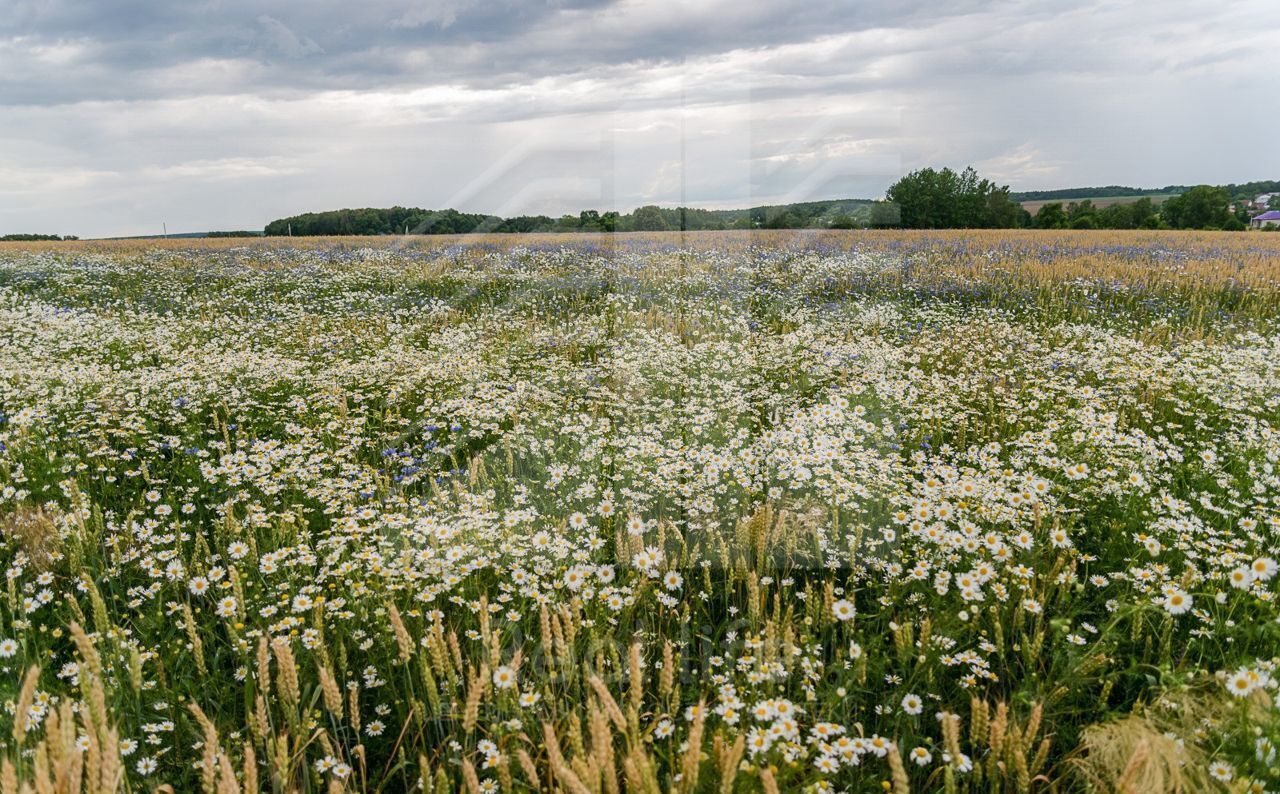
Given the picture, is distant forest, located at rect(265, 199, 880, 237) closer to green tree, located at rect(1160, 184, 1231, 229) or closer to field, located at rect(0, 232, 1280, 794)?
field, located at rect(0, 232, 1280, 794)

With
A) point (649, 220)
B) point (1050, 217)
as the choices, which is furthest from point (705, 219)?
point (1050, 217)

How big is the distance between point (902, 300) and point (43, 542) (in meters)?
12.2

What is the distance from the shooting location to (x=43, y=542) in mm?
3922

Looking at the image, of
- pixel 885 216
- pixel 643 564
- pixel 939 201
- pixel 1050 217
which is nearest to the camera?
pixel 643 564

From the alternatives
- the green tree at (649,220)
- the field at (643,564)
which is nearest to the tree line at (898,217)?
the green tree at (649,220)

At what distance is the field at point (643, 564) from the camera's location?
233 cm

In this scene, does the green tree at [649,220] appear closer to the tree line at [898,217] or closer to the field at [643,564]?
the tree line at [898,217]

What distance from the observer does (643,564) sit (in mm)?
3285

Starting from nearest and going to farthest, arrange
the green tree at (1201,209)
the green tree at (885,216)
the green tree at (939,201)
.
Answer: the green tree at (885,216) < the green tree at (939,201) < the green tree at (1201,209)

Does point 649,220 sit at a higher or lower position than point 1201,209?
lower

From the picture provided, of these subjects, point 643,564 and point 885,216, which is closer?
point 643,564

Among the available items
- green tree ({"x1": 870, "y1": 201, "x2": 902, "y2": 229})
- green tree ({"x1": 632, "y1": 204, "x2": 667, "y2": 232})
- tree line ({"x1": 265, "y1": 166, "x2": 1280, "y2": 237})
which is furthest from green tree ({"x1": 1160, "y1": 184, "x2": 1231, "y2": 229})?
green tree ({"x1": 632, "y1": 204, "x2": 667, "y2": 232})

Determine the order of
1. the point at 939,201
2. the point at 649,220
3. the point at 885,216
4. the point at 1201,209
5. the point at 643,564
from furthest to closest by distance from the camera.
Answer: the point at 1201,209
the point at 939,201
the point at 885,216
the point at 649,220
the point at 643,564

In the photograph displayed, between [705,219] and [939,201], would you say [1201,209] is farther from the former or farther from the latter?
[705,219]
